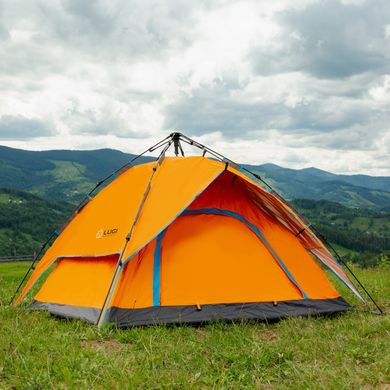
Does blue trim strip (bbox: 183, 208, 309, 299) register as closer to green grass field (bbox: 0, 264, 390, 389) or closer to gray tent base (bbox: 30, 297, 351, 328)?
gray tent base (bbox: 30, 297, 351, 328)

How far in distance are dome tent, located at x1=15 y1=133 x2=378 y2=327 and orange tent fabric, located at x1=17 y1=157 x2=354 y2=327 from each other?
2 cm

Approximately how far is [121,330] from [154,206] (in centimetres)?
234

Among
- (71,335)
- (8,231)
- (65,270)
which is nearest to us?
(71,335)

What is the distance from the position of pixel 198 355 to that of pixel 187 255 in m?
2.72

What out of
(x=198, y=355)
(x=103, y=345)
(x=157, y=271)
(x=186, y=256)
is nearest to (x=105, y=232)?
(x=157, y=271)

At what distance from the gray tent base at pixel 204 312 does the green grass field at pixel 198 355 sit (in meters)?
0.21

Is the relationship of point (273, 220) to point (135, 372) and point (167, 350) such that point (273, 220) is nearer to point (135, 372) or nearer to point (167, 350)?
point (167, 350)

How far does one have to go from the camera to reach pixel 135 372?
489cm

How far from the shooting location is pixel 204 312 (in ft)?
25.1

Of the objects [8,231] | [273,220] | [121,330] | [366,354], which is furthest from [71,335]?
[8,231]

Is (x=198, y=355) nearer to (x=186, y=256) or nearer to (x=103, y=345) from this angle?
(x=103, y=345)

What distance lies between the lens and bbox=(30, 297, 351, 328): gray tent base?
734 cm

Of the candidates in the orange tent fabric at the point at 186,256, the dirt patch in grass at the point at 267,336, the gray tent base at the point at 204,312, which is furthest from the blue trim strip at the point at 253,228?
the dirt patch in grass at the point at 267,336

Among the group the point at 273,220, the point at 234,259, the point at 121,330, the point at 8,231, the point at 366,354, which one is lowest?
the point at 8,231
